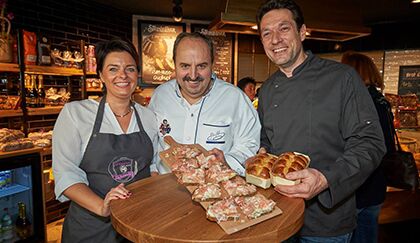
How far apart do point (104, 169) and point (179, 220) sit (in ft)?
2.20

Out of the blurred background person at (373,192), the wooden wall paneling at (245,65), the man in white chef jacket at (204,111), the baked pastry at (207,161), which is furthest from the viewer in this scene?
the wooden wall paneling at (245,65)

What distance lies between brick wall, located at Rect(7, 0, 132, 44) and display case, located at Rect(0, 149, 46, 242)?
1591 mm

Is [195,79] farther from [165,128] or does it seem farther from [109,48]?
[109,48]

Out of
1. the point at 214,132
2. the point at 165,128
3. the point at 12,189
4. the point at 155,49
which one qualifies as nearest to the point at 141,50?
the point at 155,49

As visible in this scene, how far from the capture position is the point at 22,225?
10.0ft

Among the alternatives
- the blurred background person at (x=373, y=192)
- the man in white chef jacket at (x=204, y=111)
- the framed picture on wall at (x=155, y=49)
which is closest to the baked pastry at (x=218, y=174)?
the man in white chef jacket at (x=204, y=111)

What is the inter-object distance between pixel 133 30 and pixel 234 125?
403cm

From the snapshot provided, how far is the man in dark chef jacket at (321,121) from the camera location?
1251 mm

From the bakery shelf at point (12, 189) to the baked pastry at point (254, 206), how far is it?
273 cm

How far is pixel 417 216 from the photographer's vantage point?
2951 millimetres

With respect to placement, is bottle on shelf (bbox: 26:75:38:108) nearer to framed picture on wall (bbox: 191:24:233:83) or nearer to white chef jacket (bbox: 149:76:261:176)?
white chef jacket (bbox: 149:76:261:176)

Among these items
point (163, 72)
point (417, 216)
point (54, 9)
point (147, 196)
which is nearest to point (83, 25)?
point (54, 9)

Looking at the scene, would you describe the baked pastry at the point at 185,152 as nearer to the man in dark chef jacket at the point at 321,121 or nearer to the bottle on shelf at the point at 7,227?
the man in dark chef jacket at the point at 321,121

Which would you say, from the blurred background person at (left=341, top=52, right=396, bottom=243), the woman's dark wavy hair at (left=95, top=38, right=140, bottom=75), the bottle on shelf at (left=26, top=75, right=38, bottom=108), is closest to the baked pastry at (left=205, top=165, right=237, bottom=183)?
the woman's dark wavy hair at (left=95, top=38, right=140, bottom=75)
